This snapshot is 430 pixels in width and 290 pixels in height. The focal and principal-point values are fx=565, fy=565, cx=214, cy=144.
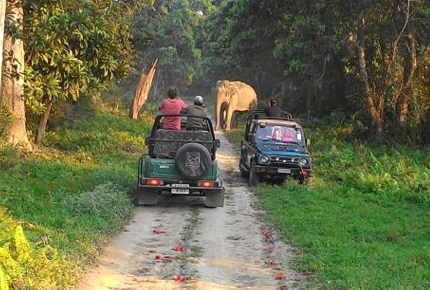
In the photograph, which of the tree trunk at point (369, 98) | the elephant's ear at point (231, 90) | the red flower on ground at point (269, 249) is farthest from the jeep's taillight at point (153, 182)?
the elephant's ear at point (231, 90)

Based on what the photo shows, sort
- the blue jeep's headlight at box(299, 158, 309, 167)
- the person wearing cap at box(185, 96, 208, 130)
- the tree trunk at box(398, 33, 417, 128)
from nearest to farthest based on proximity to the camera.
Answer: the person wearing cap at box(185, 96, 208, 130) → the blue jeep's headlight at box(299, 158, 309, 167) → the tree trunk at box(398, 33, 417, 128)

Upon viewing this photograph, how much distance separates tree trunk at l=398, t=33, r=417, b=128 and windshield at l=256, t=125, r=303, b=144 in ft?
24.1

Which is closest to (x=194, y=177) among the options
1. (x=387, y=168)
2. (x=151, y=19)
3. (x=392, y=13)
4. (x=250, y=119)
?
(x=250, y=119)

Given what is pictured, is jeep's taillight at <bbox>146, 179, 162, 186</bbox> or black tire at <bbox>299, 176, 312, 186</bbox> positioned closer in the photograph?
jeep's taillight at <bbox>146, 179, 162, 186</bbox>

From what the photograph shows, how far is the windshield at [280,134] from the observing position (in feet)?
50.9

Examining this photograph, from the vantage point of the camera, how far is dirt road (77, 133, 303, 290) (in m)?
7.15

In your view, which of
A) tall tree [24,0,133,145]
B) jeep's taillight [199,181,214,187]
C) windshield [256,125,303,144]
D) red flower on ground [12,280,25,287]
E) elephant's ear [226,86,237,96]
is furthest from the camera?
elephant's ear [226,86,237,96]

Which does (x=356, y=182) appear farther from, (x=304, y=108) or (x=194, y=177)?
(x=304, y=108)

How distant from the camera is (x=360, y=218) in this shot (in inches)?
438

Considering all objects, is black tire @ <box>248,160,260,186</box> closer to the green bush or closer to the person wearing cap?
the person wearing cap

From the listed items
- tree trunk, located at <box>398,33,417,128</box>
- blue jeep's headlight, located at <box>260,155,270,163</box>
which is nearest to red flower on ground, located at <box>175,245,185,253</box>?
blue jeep's headlight, located at <box>260,155,270,163</box>

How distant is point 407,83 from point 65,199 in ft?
48.6

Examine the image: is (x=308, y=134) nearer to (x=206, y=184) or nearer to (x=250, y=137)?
(x=250, y=137)

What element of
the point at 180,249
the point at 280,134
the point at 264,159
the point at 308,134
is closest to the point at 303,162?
the point at 264,159
